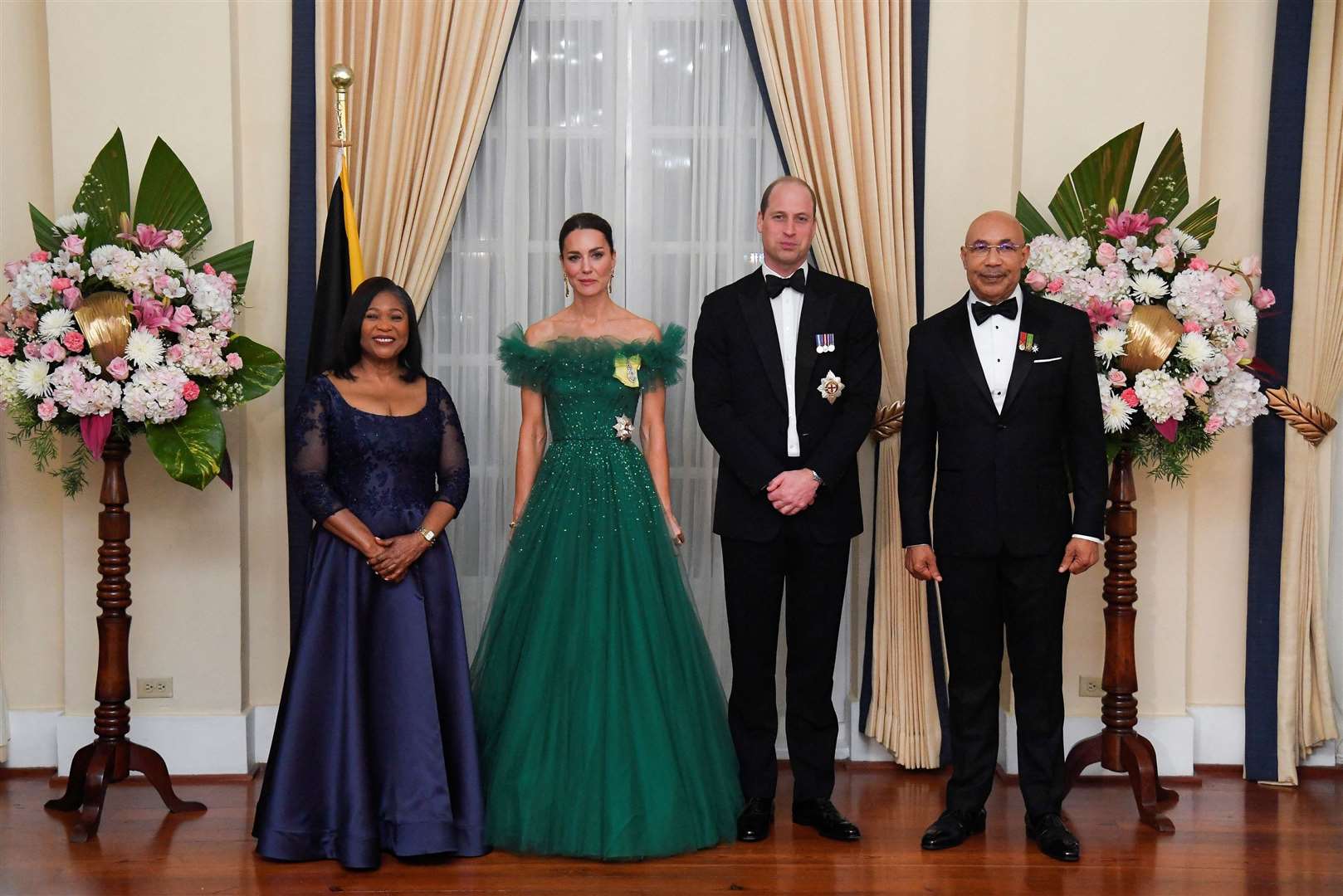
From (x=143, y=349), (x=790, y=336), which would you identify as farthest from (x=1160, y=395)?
(x=143, y=349)

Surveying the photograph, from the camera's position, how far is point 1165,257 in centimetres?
387

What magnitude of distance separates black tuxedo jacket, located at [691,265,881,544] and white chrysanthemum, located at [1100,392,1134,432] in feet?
2.42

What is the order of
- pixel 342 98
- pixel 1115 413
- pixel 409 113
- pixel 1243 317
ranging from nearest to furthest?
pixel 1115 413 → pixel 1243 317 → pixel 342 98 → pixel 409 113

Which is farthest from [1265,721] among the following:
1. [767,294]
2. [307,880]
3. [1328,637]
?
[307,880]

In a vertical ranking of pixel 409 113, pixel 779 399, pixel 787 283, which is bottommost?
pixel 779 399

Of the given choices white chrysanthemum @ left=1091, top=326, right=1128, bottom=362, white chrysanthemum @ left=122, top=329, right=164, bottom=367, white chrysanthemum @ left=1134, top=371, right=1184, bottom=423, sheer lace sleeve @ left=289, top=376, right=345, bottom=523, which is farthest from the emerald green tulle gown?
white chrysanthemum @ left=1134, top=371, right=1184, bottom=423

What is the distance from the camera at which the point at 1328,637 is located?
183 inches

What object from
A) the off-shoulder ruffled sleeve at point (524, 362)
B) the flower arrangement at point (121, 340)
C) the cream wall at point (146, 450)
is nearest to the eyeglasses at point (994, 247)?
the off-shoulder ruffled sleeve at point (524, 362)

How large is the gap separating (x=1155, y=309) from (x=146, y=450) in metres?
3.51

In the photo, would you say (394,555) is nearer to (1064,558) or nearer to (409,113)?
(409,113)

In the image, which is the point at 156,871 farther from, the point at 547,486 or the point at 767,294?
the point at 767,294

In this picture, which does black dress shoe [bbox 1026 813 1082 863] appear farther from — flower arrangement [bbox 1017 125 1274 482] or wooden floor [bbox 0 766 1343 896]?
flower arrangement [bbox 1017 125 1274 482]

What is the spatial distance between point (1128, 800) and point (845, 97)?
270cm

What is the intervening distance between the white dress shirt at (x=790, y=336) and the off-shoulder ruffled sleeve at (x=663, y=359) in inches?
12.4
